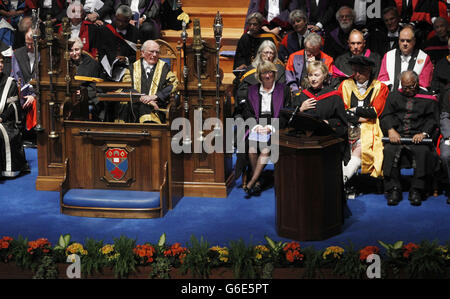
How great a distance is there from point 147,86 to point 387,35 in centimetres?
340

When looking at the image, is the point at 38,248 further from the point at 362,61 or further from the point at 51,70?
the point at 362,61

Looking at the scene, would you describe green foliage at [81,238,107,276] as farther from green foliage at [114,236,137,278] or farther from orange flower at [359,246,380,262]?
orange flower at [359,246,380,262]

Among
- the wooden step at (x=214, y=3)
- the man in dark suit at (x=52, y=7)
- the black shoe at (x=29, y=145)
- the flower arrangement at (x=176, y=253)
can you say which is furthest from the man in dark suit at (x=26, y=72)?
the flower arrangement at (x=176, y=253)

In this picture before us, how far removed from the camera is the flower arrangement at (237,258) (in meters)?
5.85

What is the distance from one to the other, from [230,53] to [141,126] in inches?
150

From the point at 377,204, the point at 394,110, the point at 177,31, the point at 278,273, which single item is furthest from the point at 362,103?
the point at 177,31

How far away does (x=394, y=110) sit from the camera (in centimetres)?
806

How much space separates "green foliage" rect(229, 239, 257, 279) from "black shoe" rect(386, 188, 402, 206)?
90.8 inches

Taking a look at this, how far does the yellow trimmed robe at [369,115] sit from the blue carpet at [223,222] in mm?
367

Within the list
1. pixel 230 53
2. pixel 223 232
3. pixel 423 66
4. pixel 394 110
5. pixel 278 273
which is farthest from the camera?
pixel 230 53

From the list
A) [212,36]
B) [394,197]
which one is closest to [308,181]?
[394,197]

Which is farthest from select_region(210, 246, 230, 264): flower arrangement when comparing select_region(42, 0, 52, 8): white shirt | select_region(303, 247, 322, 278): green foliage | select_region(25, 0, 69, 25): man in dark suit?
select_region(42, 0, 52, 8): white shirt

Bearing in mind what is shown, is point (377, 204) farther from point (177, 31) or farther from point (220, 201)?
point (177, 31)

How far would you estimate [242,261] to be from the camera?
5918 mm
